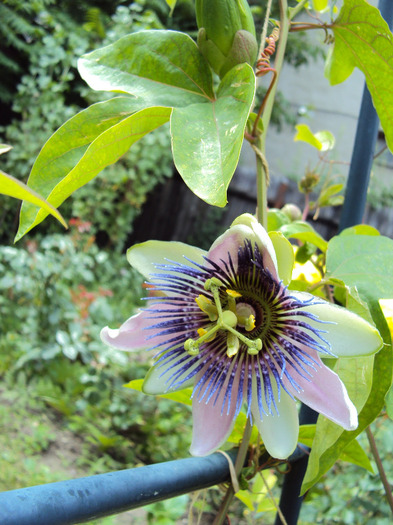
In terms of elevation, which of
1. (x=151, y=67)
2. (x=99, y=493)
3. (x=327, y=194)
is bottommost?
(x=327, y=194)

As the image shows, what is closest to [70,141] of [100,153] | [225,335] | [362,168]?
[100,153]

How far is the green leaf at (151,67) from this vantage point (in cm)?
36

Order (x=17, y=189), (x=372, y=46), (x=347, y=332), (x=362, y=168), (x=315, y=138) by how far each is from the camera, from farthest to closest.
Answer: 1. (x=315, y=138)
2. (x=362, y=168)
3. (x=372, y=46)
4. (x=347, y=332)
5. (x=17, y=189)

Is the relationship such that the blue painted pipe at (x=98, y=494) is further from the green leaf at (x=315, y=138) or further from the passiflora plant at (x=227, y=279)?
the green leaf at (x=315, y=138)

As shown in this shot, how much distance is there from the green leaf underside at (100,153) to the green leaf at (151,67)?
0.12 feet

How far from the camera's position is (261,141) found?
0.39m

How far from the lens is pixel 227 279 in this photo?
1.10 ft

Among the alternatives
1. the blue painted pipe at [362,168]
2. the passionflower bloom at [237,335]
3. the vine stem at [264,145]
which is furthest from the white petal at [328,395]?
the blue painted pipe at [362,168]

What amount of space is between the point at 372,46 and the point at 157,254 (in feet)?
0.73

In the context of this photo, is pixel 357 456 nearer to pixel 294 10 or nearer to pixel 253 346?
pixel 253 346

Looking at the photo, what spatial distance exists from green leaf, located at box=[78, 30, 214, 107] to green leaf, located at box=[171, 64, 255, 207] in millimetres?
29

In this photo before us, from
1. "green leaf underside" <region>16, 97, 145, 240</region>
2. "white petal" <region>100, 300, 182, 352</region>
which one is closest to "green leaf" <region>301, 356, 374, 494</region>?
"white petal" <region>100, 300, 182, 352</region>

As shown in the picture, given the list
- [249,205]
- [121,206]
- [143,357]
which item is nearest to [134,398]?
[143,357]

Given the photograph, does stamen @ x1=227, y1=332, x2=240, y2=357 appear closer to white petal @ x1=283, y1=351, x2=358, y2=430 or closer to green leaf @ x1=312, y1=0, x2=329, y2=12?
white petal @ x1=283, y1=351, x2=358, y2=430
